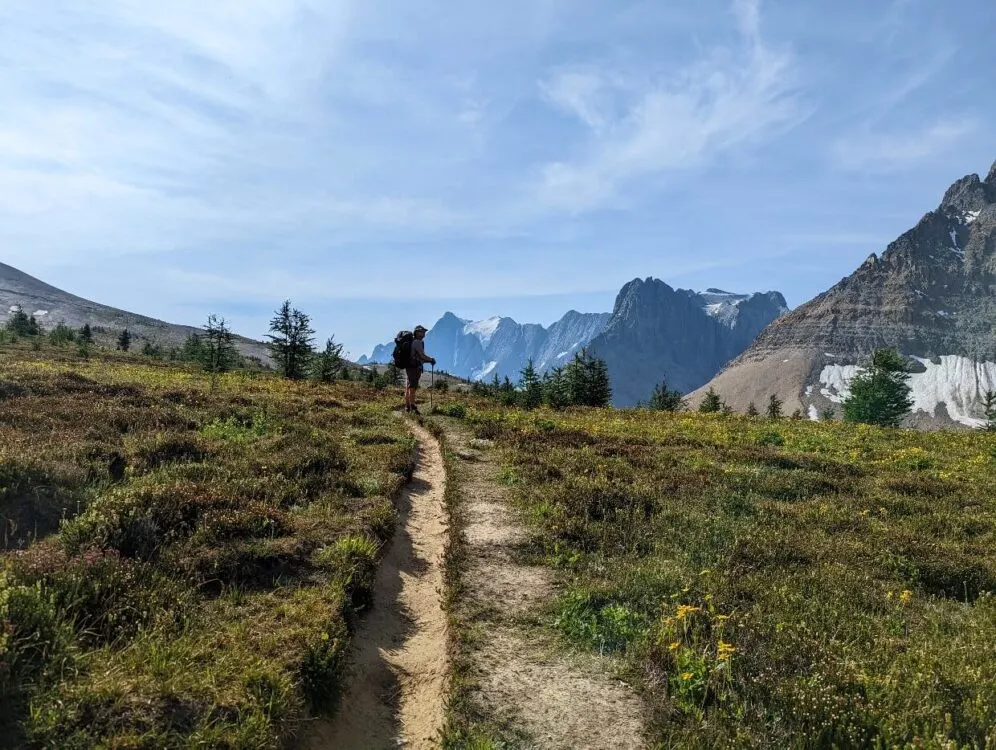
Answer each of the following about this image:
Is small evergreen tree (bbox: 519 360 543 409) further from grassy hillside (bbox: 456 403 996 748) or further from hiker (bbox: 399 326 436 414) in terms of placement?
grassy hillside (bbox: 456 403 996 748)

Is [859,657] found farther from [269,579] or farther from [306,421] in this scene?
[306,421]

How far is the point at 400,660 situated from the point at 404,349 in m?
17.1

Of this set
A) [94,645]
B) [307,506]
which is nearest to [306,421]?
[307,506]

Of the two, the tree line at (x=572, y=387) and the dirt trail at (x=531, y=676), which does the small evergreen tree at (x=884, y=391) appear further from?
the dirt trail at (x=531, y=676)

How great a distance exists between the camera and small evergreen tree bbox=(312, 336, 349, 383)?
37281 millimetres

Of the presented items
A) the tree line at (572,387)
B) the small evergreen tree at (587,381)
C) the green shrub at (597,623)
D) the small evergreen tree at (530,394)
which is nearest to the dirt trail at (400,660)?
the green shrub at (597,623)

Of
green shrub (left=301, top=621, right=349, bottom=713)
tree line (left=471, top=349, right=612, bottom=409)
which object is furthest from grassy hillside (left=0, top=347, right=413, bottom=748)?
tree line (left=471, top=349, right=612, bottom=409)

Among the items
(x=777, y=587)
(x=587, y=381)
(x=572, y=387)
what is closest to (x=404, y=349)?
(x=777, y=587)

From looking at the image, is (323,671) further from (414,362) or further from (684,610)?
(414,362)

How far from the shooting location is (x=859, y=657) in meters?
6.04

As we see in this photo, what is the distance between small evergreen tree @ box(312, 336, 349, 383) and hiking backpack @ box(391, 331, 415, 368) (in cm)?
1437

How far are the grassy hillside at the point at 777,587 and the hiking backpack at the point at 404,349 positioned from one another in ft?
25.4

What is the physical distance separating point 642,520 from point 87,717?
8410mm

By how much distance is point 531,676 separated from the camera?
19.4 ft
